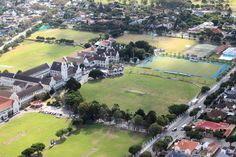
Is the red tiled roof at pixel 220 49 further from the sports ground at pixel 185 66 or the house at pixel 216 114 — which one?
the house at pixel 216 114

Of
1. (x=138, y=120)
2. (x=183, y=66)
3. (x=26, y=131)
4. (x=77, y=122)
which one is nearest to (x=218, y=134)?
(x=138, y=120)

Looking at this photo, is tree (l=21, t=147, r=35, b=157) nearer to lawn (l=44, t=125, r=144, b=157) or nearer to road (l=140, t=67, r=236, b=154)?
lawn (l=44, t=125, r=144, b=157)

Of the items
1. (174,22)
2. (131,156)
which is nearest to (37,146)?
(131,156)

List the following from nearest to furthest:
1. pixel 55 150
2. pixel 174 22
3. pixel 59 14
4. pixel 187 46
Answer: pixel 55 150 → pixel 187 46 → pixel 174 22 → pixel 59 14

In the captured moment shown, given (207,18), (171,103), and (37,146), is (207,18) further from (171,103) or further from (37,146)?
(37,146)

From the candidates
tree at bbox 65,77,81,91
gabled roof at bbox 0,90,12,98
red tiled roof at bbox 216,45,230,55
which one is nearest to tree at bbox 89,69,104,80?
tree at bbox 65,77,81,91

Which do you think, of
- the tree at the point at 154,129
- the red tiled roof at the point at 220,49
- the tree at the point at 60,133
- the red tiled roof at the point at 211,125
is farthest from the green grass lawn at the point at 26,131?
the red tiled roof at the point at 220,49

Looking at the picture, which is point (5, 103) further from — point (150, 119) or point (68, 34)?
point (68, 34)
